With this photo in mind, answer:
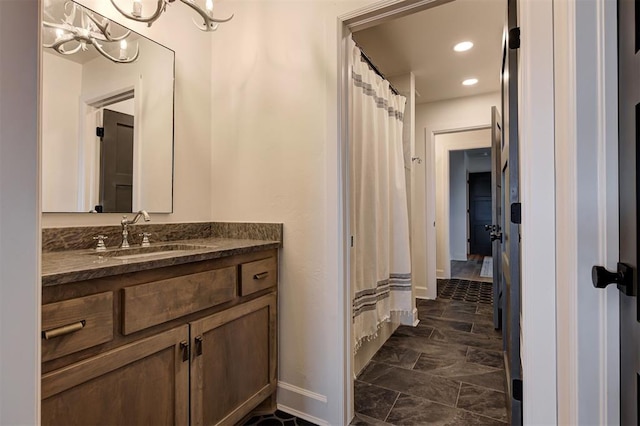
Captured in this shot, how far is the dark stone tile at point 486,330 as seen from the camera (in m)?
2.76

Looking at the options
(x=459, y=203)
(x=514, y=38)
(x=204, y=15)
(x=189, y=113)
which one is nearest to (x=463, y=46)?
(x=514, y=38)

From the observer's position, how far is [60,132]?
142 centimetres

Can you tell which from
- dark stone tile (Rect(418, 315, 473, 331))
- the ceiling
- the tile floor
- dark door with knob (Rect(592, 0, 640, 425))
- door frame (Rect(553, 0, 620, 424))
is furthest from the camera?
dark stone tile (Rect(418, 315, 473, 331))

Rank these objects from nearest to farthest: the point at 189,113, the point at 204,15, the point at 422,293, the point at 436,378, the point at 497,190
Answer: the point at 204,15, the point at 189,113, the point at 436,378, the point at 497,190, the point at 422,293

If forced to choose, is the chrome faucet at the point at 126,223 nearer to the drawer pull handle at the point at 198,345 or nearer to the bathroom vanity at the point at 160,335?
the bathroom vanity at the point at 160,335

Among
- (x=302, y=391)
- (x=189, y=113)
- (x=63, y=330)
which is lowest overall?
(x=302, y=391)

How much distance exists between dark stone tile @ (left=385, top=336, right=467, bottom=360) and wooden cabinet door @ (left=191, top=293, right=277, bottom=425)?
1293mm

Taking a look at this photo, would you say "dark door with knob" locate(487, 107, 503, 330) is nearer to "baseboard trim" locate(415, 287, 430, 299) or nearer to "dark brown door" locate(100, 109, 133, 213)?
"baseboard trim" locate(415, 287, 430, 299)

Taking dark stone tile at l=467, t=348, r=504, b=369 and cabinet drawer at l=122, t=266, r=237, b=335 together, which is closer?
cabinet drawer at l=122, t=266, r=237, b=335

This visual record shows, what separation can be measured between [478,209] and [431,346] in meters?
6.68

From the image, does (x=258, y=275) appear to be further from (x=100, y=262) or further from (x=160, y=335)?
(x=100, y=262)

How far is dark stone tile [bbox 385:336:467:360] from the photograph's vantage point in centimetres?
240

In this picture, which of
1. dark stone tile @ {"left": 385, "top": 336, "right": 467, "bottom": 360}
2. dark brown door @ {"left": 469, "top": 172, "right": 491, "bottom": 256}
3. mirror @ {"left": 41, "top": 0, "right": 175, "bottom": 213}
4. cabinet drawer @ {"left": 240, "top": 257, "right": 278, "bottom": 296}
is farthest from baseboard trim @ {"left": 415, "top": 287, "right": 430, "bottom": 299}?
dark brown door @ {"left": 469, "top": 172, "right": 491, "bottom": 256}

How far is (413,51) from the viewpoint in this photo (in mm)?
2779
